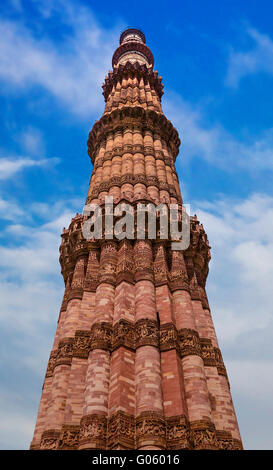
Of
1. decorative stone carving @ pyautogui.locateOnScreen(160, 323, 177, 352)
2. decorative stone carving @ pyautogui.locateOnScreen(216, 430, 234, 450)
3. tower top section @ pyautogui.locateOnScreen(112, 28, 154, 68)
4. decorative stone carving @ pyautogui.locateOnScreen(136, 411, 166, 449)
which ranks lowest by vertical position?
decorative stone carving @ pyautogui.locateOnScreen(136, 411, 166, 449)

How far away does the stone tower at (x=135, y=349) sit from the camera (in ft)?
31.0

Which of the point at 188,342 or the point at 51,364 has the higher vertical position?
the point at 51,364

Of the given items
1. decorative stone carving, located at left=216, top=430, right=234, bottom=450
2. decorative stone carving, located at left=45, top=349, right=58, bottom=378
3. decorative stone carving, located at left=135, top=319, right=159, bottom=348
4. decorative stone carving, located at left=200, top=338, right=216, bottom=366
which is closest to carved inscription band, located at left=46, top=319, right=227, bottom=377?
decorative stone carving, located at left=135, top=319, right=159, bottom=348

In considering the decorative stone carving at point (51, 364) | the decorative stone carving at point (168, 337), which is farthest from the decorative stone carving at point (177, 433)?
the decorative stone carving at point (51, 364)

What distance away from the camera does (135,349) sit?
36.7ft

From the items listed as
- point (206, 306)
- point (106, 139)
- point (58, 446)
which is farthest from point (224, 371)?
point (106, 139)

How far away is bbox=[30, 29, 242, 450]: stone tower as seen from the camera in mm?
9461

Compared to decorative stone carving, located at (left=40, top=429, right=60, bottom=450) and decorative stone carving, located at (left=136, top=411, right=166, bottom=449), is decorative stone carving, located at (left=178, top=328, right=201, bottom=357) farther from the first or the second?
decorative stone carving, located at (left=40, top=429, right=60, bottom=450)

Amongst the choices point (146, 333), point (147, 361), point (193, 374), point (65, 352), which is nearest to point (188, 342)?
point (193, 374)

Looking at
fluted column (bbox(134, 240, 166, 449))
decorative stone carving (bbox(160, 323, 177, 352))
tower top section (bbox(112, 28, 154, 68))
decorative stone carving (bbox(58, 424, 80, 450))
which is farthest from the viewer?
tower top section (bbox(112, 28, 154, 68))

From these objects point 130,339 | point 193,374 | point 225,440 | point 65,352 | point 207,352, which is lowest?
point 225,440

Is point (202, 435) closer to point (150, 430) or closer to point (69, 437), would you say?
point (150, 430)

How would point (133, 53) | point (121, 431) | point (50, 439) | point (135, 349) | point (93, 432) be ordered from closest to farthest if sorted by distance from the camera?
1. point (121, 431)
2. point (93, 432)
3. point (50, 439)
4. point (135, 349)
5. point (133, 53)
